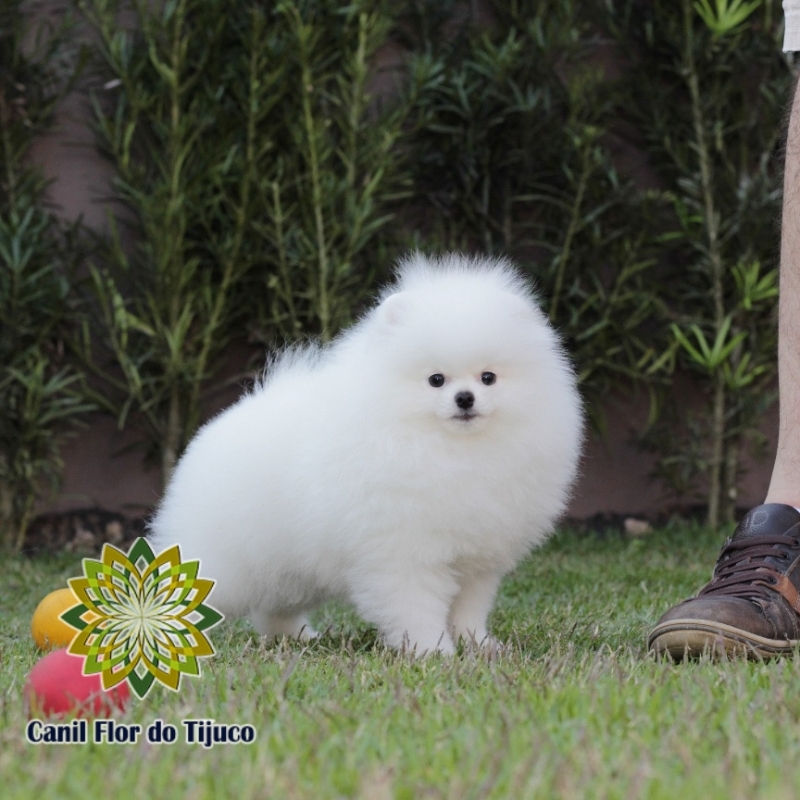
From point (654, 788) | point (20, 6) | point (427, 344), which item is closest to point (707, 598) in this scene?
point (427, 344)

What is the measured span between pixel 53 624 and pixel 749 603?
1.47 meters

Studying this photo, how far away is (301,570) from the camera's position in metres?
2.59

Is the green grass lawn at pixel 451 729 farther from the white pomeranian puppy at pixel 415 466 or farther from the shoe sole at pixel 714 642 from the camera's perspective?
the white pomeranian puppy at pixel 415 466

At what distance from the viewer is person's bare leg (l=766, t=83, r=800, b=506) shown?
2475 mm

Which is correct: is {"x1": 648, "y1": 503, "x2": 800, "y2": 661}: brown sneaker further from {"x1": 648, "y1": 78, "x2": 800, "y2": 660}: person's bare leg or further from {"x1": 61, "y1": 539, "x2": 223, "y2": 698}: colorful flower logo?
{"x1": 61, "y1": 539, "x2": 223, "y2": 698}: colorful flower logo

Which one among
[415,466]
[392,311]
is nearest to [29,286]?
[392,311]

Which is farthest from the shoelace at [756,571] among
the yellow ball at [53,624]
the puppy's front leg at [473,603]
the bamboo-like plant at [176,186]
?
the bamboo-like plant at [176,186]

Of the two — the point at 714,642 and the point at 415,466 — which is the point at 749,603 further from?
the point at 415,466

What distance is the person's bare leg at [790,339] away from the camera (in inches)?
97.4

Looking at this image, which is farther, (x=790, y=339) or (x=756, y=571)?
(x=790, y=339)

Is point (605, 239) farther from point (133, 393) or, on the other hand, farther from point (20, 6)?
point (20, 6)

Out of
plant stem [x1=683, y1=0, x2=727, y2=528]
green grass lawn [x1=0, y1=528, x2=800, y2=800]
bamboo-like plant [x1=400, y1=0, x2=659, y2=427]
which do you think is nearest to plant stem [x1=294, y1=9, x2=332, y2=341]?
bamboo-like plant [x1=400, y1=0, x2=659, y2=427]

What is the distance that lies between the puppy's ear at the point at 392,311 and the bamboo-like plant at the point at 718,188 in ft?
7.86

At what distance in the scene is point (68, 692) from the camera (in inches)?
66.6
